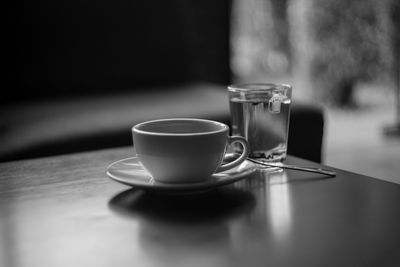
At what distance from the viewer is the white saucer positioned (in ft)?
2.18

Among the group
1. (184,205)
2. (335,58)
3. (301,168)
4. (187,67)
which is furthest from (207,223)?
(335,58)

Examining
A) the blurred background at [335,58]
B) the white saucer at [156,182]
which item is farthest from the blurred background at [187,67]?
the white saucer at [156,182]

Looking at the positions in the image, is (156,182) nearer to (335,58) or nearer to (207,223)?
(207,223)

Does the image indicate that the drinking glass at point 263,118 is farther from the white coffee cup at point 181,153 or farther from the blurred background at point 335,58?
the blurred background at point 335,58

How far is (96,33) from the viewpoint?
198cm

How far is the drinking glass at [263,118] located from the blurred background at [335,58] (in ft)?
6.47

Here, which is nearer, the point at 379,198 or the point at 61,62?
the point at 379,198

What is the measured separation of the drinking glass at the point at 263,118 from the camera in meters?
0.85

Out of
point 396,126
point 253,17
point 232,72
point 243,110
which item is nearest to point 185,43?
point 232,72

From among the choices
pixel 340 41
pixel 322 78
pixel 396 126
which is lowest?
pixel 396 126

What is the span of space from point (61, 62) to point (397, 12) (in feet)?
7.00

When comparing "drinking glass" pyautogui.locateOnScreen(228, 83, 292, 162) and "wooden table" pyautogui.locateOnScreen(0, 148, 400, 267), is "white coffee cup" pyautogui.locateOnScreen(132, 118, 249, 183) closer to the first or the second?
"wooden table" pyautogui.locateOnScreen(0, 148, 400, 267)

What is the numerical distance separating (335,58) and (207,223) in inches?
111

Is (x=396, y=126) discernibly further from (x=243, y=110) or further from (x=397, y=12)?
(x=243, y=110)
